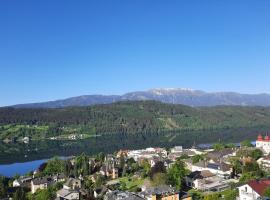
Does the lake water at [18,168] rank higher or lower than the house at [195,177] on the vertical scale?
lower

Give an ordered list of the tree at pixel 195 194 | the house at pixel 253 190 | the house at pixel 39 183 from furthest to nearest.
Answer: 1. the house at pixel 39 183
2. the tree at pixel 195 194
3. the house at pixel 253 190

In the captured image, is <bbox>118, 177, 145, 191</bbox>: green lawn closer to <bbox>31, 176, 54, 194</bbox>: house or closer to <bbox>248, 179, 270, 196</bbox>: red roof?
<bbox>31, 176, 54, 194</bbox>: house

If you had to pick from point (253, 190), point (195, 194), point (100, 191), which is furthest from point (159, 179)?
point (253, 190)

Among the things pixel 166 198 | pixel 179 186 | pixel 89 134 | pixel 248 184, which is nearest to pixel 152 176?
pixel 179 186

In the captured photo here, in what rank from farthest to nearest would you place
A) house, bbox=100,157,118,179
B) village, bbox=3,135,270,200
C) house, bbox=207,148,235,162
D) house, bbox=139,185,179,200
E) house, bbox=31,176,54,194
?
house, bbox=207,148,235,162
house, bbox=100,157,118,179
house, bbox=31,176,54,194
village, bbox=3,135,270,200
house, bbox=139,185,179,200

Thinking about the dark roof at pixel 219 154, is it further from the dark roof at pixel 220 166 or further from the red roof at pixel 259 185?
the red roof at pixel 259 185

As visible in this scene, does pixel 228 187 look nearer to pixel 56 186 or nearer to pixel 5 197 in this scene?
pixel 56 186

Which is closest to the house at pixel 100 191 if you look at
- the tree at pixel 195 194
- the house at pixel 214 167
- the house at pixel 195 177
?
the tree at pixel 195 194

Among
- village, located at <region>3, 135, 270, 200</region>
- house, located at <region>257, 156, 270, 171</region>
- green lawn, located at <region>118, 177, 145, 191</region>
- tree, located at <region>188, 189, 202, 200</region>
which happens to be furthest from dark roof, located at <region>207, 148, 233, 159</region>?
tree, located at <region>188, 189, 202, 200</region>
